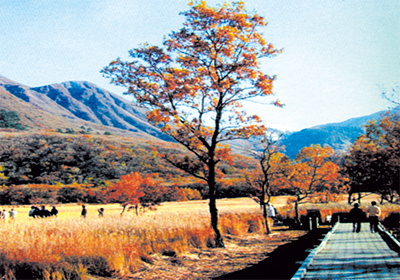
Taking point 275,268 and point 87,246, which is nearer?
point 87,246

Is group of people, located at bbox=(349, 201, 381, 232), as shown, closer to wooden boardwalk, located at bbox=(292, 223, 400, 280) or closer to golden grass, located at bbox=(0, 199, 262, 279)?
wooden boardwalk, located at bbox=(292, 223, 400, 280)

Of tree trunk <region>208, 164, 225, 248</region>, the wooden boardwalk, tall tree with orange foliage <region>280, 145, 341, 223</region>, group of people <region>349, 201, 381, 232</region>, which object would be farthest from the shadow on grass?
tall tree with orange foliage <region>280, 145, 341, 223</region>

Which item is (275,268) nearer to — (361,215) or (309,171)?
(361,215)

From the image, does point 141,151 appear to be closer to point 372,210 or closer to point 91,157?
point 91,157

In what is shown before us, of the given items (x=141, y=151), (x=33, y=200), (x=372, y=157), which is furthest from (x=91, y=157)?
(x=372, y=157)

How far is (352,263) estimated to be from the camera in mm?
8430

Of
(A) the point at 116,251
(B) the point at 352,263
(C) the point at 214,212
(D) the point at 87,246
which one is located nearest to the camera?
(B) the point at 352,263

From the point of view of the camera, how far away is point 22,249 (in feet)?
27.0

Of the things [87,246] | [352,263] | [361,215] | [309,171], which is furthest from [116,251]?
[309,171]

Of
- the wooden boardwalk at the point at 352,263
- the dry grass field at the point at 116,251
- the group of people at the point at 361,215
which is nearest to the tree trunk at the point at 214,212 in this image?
the dry grass field at the point at 116,251

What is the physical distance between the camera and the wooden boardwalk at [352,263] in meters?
7.11

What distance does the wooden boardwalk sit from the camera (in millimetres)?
7109

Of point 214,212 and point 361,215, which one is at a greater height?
point 214,212

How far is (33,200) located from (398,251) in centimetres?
7186
